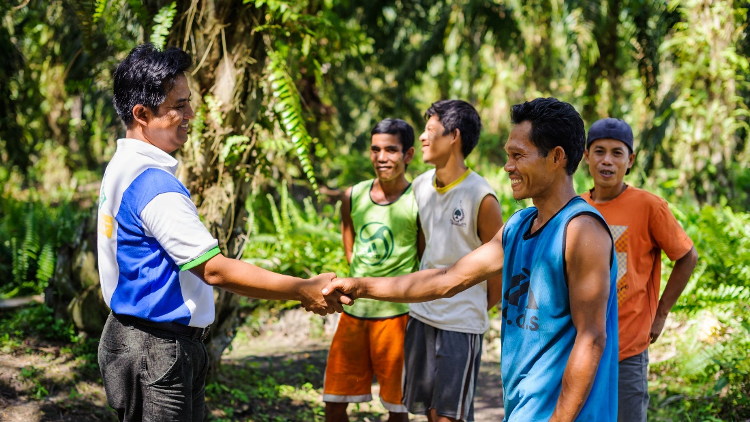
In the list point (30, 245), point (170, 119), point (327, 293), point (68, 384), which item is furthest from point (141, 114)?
point (30, 245)

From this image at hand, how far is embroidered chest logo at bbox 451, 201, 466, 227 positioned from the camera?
371 centimetres

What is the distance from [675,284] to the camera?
3457 millimetres

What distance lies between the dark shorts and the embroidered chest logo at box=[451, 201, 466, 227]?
175cm

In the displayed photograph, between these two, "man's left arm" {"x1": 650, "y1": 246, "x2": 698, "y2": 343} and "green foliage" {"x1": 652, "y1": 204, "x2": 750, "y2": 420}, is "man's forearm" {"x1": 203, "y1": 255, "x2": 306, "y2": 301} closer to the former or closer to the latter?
"man's left arm" {"x1": 650, "y1": 246, "x2": 698, "y2": 343}

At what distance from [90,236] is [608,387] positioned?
433 cm

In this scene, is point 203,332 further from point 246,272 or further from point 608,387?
point 608,387

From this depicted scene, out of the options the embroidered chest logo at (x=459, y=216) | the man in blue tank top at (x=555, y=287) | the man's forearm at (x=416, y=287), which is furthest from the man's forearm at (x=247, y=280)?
the embroidered chest logo at (x=459, y=216)

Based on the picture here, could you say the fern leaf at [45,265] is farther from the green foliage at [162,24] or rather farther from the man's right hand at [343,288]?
the man's right hand at [343,288]

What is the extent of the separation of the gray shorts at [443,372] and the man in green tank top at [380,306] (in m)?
0.23

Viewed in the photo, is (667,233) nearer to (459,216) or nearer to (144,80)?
(459,216)

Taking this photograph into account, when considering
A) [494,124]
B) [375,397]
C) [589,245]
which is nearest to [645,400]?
[589,245]

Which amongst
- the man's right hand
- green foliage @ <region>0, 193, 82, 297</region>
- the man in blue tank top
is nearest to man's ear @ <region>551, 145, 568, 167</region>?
the man in blue tank top

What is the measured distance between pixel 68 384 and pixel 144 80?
288 centimetres

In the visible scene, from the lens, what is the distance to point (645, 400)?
318cm
